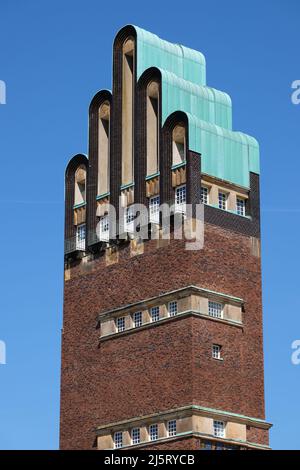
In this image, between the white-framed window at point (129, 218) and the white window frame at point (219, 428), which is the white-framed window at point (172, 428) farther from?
the white-framed window at point (129, 218)

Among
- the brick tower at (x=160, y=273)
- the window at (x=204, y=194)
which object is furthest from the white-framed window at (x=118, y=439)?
the window at (x=204, y=194)

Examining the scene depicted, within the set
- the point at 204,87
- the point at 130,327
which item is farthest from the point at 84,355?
the point at 204,87

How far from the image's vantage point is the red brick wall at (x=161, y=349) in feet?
269

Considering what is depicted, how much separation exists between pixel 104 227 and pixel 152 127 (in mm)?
6560

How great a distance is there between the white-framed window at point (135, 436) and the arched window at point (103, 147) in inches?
606

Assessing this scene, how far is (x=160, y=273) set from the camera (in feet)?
278

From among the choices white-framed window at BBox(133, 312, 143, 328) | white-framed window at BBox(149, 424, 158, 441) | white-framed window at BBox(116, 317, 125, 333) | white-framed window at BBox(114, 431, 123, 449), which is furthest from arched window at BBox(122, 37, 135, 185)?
white-framed window at BBox(149, 424, 158, 441)

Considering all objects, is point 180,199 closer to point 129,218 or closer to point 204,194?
point 204,194

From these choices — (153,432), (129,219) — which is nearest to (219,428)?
(153,432)

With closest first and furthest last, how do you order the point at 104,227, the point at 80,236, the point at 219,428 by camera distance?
the point at 219,428
the point at 104,227
the point at 80,236

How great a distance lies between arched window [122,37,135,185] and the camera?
296 feet

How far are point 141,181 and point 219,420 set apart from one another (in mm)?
15270

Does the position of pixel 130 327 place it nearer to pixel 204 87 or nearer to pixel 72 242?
pixel 72 242

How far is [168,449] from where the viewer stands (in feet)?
265
